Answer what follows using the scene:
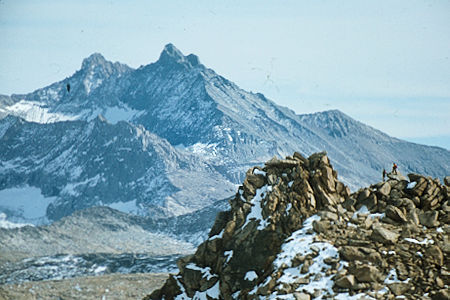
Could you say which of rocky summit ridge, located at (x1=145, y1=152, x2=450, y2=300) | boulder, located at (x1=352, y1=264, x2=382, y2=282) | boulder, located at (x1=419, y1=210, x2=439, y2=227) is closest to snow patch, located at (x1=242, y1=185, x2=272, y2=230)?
rocky summit ridge, located at (x1=145, y1=152, x2=450, y2=300)

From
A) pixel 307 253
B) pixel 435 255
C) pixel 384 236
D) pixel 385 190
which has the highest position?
pixel 385 190

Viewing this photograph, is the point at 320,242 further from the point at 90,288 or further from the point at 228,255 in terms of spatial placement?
the point at 90,288

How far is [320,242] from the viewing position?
46562 millimetres

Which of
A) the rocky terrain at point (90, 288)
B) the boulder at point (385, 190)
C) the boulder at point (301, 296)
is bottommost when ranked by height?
the rocky terrain at point (90, 288)

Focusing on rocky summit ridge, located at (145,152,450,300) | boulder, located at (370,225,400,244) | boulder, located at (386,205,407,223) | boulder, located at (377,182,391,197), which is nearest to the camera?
rocky summit ridge, located at (145,152,450,300)

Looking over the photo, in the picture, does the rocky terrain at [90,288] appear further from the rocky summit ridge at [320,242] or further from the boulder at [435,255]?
the boulder at [435,255]

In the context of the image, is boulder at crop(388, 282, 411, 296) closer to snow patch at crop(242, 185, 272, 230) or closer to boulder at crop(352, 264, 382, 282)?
boulder at crop(352, 264, 382, 282)

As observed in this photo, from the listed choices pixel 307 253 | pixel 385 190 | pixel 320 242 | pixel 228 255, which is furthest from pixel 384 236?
pixel 228 255

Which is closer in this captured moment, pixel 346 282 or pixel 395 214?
pixel 346 282

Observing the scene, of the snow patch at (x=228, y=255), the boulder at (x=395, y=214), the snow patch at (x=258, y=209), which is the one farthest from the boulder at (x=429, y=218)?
the snow patch at (x=228, y=255)

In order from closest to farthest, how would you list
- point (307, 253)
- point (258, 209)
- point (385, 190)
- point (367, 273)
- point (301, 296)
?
point (301, 296), point (367, 273), point (307, 253), point (385, 190), point (258, 209)

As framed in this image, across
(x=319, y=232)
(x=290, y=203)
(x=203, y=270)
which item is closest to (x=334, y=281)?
(x=319, y=232)

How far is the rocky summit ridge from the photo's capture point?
141 feet

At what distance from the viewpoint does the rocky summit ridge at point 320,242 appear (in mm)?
43125
